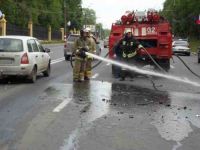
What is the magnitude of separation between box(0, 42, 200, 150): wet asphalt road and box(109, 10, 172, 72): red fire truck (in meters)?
5.16

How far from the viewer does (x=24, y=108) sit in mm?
12086

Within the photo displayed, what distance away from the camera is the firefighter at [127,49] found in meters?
19.7

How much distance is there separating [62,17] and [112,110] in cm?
11001

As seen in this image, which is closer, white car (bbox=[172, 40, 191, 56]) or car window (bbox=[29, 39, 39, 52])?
car window (bbox=[29, 39, 39, 52])

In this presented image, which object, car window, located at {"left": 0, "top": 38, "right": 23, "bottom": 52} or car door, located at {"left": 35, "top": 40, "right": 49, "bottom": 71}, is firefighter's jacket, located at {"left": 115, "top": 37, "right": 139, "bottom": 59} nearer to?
car door, located at {"left": 35, "top": 40, "right": 49, "bottom": 71}

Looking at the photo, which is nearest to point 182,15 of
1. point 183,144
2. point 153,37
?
point 153,37

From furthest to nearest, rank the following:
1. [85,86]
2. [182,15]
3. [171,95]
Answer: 1. [182,15]
2. [85,86]
3. [171,95]

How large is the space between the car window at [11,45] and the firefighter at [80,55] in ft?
7.27

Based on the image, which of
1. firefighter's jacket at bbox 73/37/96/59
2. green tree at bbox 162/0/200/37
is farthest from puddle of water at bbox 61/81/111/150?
green tree at bbox 162/0/200/37

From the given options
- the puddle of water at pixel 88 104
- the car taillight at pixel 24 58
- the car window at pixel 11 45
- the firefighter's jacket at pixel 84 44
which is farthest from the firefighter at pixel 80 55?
the car window at pixel 11 45

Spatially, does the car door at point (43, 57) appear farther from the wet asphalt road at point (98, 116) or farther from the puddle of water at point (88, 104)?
the puddle of water at point (88, 104)

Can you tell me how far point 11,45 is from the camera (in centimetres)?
1753

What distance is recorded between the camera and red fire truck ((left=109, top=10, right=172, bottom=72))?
22906 mm

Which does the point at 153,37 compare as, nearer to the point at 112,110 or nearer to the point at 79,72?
the point at 79,72
